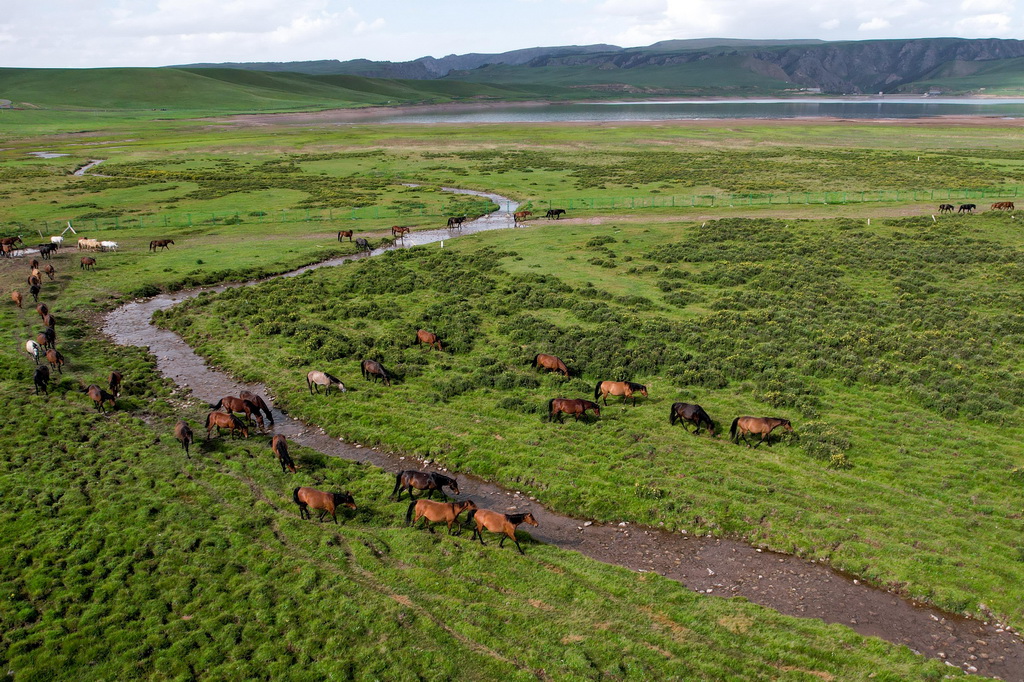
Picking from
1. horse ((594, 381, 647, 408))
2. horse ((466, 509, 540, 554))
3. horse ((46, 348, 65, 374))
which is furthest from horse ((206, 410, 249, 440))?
horse ((594, 381, 647, 408))

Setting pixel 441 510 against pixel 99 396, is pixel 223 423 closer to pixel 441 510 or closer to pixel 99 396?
pixel 99 396

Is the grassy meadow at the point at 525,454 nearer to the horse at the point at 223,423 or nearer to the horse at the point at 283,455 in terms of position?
the horse at the point at 283,455

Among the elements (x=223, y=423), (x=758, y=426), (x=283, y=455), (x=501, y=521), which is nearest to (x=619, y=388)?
(x=758, y=426)

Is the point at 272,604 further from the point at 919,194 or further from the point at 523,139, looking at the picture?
the point at 523,139

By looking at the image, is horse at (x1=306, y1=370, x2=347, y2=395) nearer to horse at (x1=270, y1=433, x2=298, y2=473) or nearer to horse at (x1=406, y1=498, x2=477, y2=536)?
horse at (x1=270, y1=433, x2=298, y2=473)

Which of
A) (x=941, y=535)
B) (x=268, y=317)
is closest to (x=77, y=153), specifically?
(x=268, y=317)

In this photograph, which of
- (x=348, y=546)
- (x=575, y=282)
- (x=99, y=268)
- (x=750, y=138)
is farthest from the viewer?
(x=750, y=138)

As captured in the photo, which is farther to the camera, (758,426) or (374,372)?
(374,372)
